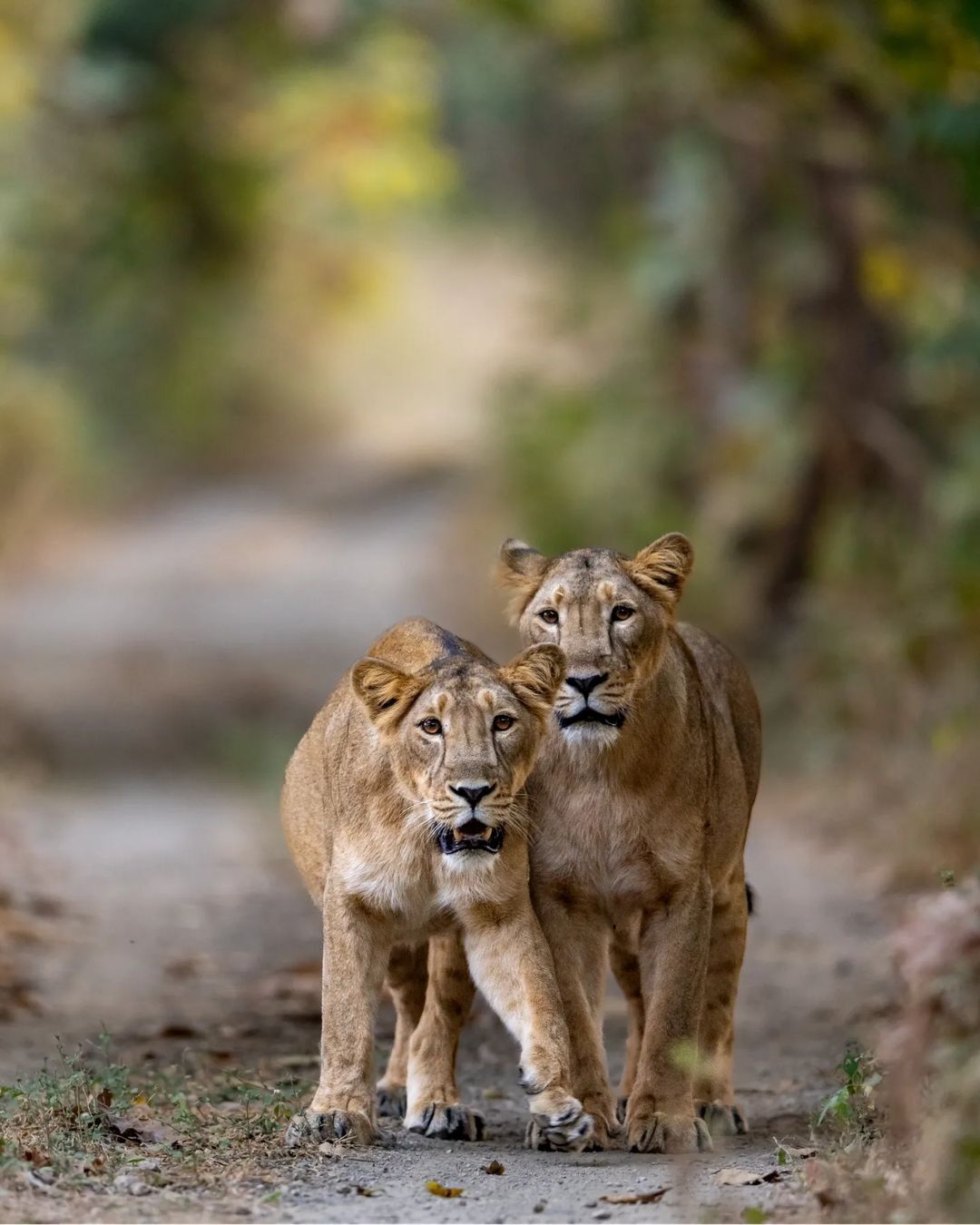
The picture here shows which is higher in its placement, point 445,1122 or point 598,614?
point 598,614

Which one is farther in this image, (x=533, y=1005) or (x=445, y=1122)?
(x=445, y=1122)

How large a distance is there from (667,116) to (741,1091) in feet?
47.4

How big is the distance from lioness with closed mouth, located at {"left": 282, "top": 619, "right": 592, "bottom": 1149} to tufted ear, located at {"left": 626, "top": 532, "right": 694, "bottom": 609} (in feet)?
1.99

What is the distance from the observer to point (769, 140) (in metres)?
18.5

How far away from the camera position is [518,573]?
6.88 metres

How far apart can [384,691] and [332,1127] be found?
1290 mm

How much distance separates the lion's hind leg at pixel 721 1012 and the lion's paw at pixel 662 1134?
431 millimetres

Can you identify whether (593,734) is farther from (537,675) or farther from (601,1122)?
(601,1122)

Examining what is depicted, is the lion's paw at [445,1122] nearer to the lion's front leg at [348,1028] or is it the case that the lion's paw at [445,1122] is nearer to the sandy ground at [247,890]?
the sandy ground at [247,890]

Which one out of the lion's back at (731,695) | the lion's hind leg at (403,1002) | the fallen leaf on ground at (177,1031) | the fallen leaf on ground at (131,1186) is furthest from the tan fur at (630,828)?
the fallen leaf on ground at (177,1031)

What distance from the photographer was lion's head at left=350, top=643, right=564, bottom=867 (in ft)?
19.8

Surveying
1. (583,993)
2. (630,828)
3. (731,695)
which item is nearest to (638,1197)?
(583,993)

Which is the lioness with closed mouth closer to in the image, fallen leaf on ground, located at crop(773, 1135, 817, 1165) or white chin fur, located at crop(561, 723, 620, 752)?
white chin fur, located at crop(561, 723, 620, 752)

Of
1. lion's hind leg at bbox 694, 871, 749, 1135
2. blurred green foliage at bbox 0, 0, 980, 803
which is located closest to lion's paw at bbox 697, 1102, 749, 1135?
lion's hind leg at bbox 694, 871, 749, 1135
